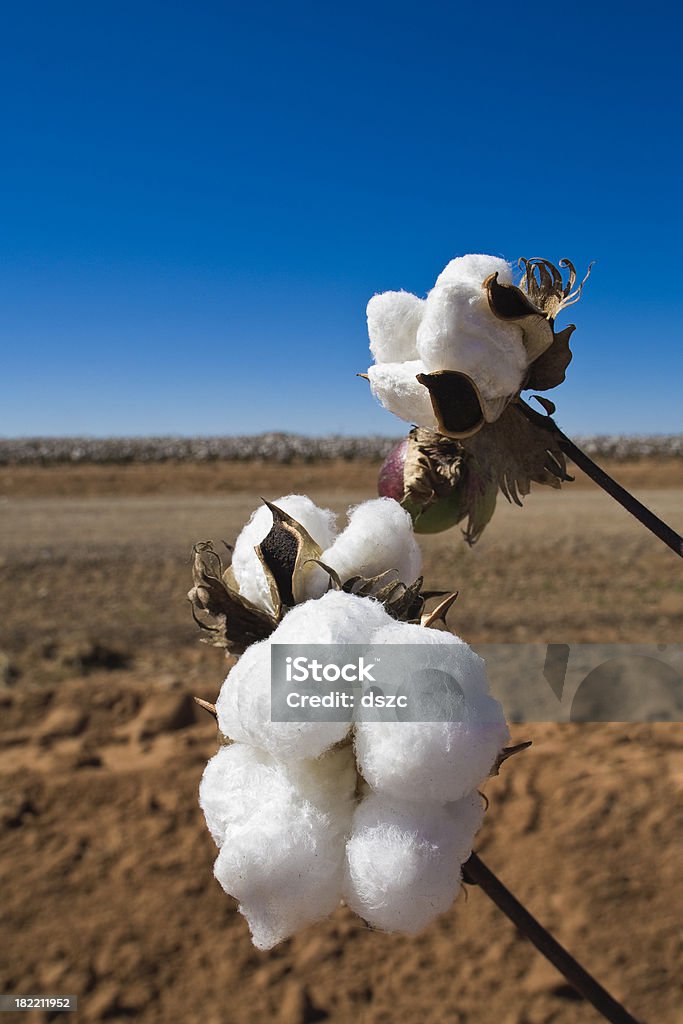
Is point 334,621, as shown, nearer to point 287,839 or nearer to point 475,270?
point 287,839

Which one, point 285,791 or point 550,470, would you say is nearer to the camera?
point 285,791

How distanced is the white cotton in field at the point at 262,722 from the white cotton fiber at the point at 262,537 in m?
0.07

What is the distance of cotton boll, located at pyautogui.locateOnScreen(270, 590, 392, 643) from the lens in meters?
0.49

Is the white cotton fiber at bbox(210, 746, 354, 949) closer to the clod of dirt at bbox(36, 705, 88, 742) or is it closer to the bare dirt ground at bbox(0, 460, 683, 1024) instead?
the bare dirt ground at bbox(0, 460, 683, 1024)

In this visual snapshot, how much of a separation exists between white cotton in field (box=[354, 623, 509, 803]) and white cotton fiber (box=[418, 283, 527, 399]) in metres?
0.21

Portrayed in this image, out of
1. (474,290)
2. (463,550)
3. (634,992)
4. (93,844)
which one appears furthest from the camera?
(463,550)

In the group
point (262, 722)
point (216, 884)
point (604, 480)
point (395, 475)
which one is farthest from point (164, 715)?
point (262, 722)

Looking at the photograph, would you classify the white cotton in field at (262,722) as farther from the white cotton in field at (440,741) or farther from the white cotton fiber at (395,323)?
the white cotton fiber at (395,323)

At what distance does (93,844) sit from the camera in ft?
6.63

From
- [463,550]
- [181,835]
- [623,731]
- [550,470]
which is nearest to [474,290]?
[550,470]

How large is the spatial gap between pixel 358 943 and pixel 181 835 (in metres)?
0.51

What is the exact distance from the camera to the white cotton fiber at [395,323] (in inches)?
26.2

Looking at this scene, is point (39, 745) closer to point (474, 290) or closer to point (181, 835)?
point (181, 835)

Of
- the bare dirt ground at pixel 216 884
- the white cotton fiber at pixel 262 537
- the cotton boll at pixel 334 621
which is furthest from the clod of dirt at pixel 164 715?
the cotton boll at pixel 334 621
